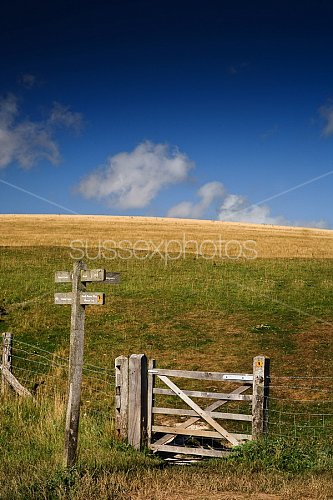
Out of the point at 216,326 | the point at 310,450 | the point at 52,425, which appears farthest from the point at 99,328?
the point at 310,450

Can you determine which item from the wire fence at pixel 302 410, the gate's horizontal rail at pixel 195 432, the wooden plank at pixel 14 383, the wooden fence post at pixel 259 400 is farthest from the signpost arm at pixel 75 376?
the wire fence at pixel 302 410

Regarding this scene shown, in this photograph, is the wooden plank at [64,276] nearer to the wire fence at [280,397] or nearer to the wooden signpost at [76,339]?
the wooden signpost at [76,339]

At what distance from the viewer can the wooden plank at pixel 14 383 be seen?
48.6ft

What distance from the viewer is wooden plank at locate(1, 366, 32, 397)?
48.6 feet

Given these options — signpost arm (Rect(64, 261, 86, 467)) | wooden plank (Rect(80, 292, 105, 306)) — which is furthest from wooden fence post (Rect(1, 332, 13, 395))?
wooden plank (Rect(80, 292, 105, 306))

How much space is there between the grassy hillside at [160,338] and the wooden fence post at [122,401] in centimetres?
39

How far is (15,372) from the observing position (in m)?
20.2

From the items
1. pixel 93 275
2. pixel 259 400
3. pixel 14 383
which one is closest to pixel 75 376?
pixel 93 275

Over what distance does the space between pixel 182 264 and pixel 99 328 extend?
18.3 meters

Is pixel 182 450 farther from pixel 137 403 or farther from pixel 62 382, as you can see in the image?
pixel 62 382

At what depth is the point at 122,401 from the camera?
1233cm

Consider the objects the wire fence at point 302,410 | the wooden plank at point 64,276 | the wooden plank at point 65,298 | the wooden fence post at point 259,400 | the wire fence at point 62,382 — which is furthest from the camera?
Result: the wire fence at point 62,382

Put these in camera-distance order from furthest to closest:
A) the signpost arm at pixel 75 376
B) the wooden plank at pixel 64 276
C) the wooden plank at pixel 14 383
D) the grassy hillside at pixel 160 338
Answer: the wooden plank at pixel 14 383
the wooden plank at pixel 64 276
the signpost arm at pixel 75 376
the grassy hillside at pixel 160 338

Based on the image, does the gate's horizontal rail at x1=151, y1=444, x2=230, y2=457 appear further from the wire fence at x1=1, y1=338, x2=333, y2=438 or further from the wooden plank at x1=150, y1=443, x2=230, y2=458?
the wire fence at x1=1, y1=338, x2=333, y2=438
